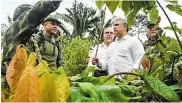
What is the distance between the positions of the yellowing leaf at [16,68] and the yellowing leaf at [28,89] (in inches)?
2.0

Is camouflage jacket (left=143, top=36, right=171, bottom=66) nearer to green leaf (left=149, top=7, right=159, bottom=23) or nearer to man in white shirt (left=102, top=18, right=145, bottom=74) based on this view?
green leaf (left=149, top=7, right=159, bottom=23)

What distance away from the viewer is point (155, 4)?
0.77 meters

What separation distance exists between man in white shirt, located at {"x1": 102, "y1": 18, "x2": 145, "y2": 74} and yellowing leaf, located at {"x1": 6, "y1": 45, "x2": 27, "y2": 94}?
6.91 feet

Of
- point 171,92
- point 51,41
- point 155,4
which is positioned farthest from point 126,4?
point 51,41

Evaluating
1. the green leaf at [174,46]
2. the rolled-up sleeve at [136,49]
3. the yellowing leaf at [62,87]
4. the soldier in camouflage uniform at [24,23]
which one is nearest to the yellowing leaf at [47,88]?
the yellowing leaf at [62,87]

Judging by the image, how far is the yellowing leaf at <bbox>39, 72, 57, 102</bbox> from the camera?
0.48 m

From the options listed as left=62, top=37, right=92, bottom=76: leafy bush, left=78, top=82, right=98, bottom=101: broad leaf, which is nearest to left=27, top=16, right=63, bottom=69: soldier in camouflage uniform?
left=78, top=82, right=98, bottom=101: broad leaf

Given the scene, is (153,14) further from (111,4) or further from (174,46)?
(111,4)

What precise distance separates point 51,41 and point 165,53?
7.06ft

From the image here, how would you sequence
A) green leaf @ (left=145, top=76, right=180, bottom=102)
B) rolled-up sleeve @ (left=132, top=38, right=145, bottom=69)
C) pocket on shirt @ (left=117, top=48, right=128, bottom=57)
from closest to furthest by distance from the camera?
green leaf @ (left=145, top=76, right=180, bottom=102) < rolled-up sleeve @ (left=132, top=38, right=145, bottom=69) < pocket on shirt @ (left=117, top=48, right=128, bottom=57)

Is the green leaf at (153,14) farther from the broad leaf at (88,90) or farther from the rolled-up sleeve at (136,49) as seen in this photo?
the rolled-up sleeve at (136,49)

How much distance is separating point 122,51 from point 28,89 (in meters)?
2.33

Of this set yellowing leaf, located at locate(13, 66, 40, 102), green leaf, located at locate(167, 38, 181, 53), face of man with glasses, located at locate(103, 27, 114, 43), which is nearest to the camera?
yellowing leaf, located at locate(13, 66, 40, 102)

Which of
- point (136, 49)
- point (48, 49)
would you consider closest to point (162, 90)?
point (136, 49)
